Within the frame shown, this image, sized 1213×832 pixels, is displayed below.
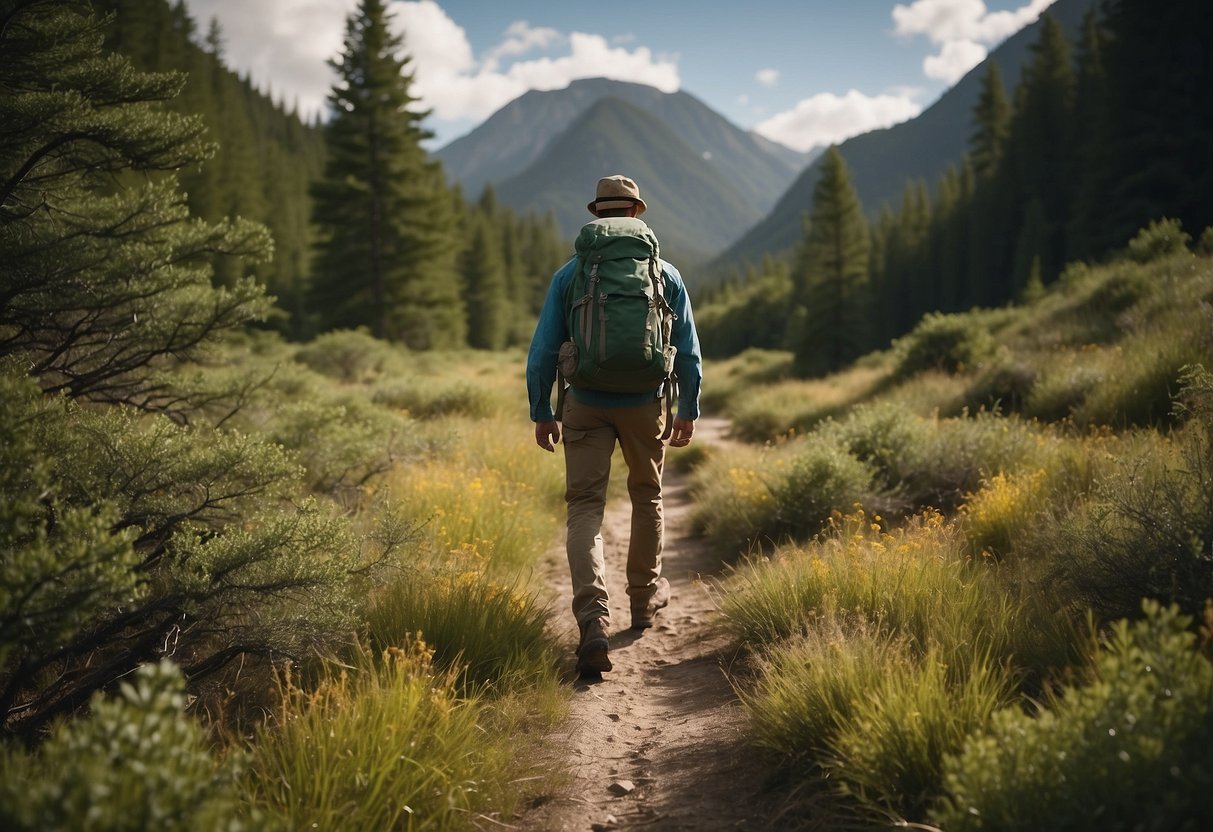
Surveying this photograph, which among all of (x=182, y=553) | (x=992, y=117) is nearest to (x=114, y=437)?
(x=182, y=553)

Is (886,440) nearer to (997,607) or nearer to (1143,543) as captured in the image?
(997,607)

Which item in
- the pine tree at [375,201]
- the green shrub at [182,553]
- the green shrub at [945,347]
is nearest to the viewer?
the green shrub at [182,553]

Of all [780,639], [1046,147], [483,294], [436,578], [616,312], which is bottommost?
[780,639]

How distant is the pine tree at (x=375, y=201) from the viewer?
23328 millimetres

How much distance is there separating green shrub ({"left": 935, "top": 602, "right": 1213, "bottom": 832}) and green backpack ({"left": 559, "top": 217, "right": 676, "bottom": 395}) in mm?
2389

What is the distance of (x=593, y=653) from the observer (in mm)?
3773

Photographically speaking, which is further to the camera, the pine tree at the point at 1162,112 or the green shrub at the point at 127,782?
the pine tree at the point at 1162,112

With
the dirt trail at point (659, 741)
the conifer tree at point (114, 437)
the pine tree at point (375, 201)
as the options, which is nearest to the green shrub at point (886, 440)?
the dirt trail at point (659, 741)

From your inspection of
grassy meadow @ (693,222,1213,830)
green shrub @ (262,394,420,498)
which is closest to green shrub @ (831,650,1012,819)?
grassy meadow @ (693,222,1213,830)

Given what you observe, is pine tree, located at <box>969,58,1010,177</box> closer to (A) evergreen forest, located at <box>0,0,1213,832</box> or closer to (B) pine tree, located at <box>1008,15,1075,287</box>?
(B) pine tree, located at <box>1008,15,1075,287</box>

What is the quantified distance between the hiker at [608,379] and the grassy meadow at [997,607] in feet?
2.78

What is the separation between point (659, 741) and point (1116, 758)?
1.93 metres

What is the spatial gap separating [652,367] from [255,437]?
7.26 ft

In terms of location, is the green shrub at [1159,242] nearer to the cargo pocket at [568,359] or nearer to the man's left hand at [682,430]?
the man's left hand at [682,430]
